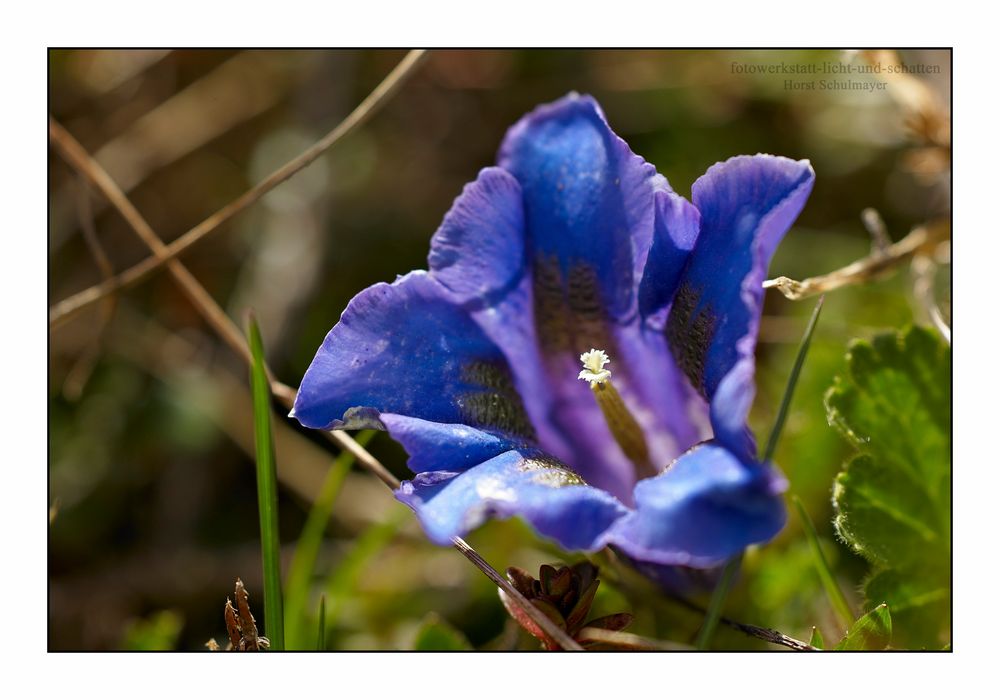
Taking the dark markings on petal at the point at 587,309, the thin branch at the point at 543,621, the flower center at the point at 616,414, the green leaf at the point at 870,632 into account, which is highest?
the dark markings on petal at the point at 587,309

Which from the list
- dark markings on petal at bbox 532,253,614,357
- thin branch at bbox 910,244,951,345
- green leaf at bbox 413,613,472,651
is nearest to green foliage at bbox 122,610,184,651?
green leaf at bbox 413,613,472,651

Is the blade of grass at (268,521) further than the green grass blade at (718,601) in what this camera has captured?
Yes

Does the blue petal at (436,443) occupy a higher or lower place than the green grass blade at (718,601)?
higher

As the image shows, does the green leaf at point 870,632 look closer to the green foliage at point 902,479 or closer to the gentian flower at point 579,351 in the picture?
the green foliage at point 902,479

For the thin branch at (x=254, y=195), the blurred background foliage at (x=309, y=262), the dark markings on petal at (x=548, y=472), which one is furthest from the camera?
the blurred background foliage at (x=309, y=262)

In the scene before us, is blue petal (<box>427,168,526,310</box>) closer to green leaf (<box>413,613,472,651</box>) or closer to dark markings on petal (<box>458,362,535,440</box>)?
dark markings on petal (<box>458,362,535,440</box>)

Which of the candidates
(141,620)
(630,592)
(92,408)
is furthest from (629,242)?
(92,408)

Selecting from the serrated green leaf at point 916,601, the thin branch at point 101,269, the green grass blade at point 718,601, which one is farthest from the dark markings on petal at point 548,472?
the thin branch at point 101,269
